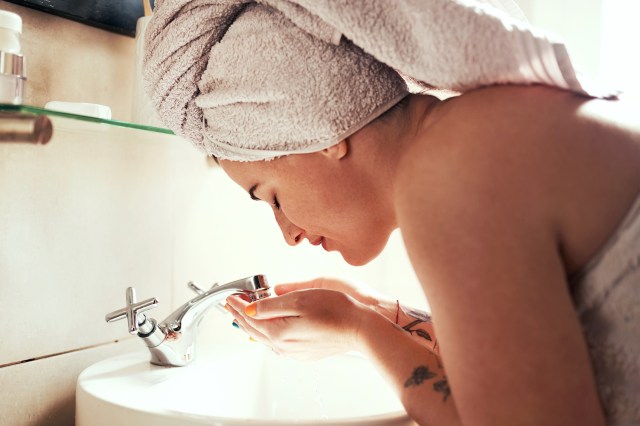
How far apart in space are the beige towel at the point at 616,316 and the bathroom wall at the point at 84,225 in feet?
2.16

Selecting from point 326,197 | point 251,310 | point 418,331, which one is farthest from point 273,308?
point 418,331

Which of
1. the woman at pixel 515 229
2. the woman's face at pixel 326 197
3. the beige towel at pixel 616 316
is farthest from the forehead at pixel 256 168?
the beige towel at pixel 616 316

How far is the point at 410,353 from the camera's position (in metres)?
0.73

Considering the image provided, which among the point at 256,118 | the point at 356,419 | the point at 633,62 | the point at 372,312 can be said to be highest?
the point at 633,62

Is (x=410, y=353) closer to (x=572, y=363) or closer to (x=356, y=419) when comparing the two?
(x=356, y=419)

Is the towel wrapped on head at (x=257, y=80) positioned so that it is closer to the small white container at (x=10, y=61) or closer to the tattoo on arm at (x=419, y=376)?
the small white container at (x=10, y=61)

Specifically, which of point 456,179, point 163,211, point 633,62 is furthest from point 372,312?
point 633,62

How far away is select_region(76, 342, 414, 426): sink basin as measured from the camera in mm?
914

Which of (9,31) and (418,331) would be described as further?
(418,331)

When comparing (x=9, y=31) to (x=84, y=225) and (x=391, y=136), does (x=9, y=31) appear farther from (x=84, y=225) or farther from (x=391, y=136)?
(x=391, y=136)

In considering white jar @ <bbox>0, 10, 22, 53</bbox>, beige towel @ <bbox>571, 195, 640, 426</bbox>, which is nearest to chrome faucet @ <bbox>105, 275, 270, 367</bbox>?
white jar @ <bbox>0, 10, 22, 53</bbox>

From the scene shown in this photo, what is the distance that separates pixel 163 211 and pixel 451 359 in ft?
2.31

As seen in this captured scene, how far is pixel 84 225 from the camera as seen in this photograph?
100 centimetres

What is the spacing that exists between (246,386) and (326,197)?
0.40 m
